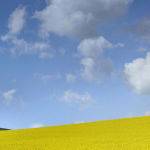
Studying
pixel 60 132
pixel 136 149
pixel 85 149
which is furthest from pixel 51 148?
pixel 60 132

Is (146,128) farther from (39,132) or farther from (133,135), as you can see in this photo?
(39,132)

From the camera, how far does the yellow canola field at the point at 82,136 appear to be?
3628 centimetres

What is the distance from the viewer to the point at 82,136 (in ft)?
145

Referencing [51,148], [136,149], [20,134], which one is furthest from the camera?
[20,134]

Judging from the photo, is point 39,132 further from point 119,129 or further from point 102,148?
point 102,148

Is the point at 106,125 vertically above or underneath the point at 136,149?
above

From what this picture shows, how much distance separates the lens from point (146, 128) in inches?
1826

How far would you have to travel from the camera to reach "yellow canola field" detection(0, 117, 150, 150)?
36.3 metres

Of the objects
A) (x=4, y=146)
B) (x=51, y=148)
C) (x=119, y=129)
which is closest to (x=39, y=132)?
(x=119, y=129)

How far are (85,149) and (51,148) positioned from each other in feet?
13.1

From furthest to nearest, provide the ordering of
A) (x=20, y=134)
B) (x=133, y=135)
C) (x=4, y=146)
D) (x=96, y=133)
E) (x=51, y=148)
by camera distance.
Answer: (x=20, y=134) → (x=96, y=133) → (x=133, y=135) → (x=4, y=146) → (x=51, y=148)

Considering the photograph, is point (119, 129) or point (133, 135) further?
point (119, 129)

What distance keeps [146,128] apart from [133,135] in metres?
5.37

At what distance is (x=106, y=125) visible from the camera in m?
52.5
